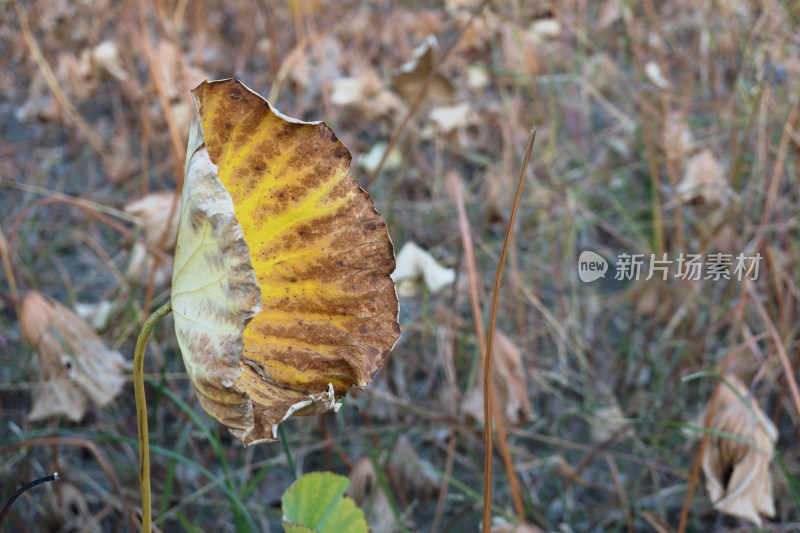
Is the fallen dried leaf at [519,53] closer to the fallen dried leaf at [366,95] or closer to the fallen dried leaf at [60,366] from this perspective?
the fallen dried leaf at [366,95]

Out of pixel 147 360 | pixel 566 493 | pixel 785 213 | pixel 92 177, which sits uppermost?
pixel 92 177

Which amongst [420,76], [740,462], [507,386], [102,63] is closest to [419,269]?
[507,386]

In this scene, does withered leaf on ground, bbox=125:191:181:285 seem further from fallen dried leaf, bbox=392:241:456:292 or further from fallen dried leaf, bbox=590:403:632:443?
fallen dried leaf, bbox=590:403:632:443

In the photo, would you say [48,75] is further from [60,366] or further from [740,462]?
[740,462]

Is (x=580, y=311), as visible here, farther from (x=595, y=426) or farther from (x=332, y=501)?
(x=332, y=501)

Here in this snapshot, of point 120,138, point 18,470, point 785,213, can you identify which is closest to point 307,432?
point 18,470

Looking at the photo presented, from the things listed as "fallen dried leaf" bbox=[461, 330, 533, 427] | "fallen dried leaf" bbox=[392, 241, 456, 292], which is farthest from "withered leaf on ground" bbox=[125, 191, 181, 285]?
"fallen dried leaf" bbox=[461, 330, 533, 427]
